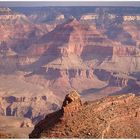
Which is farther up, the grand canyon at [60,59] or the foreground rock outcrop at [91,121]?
the foreground rock outcrop at [91,121]

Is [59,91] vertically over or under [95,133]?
under

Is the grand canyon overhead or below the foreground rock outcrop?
below

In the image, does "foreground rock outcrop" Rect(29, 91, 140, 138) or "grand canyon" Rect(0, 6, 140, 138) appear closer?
"foreground rock outcrop" Rect(29, 91, 140, 138)

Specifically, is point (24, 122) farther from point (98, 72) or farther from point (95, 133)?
point (98, 72)

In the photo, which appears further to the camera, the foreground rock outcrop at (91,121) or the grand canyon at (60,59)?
the grand canyon at (60,59)

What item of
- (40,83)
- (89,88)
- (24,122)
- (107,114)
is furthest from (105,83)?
(107,114)
